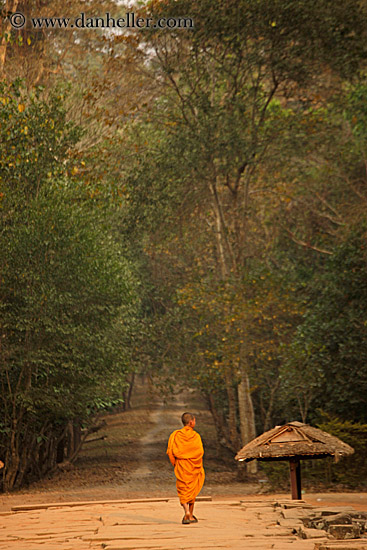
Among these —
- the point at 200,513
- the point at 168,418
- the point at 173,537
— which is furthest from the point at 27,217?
the point at 168,418

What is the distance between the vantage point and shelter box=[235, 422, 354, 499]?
36.1ft

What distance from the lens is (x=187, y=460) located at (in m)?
9.68

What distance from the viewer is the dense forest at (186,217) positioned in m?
19.4

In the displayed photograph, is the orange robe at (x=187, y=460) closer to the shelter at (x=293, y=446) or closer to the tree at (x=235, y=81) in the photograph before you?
the shelter at (x=293, y=446)

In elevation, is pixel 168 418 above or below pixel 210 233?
below

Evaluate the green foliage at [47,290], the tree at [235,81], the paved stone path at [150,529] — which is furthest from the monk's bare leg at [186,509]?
the tree at [235,81]

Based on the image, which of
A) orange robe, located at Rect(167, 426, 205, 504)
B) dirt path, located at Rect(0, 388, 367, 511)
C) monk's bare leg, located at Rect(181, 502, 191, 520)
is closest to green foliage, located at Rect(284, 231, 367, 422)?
dirt path, located at Rect(0, 388, 367, 511)

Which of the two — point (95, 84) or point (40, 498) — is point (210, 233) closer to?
point (95, 84)

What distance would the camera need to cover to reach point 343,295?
2170 cm

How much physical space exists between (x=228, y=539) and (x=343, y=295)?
14.7 m

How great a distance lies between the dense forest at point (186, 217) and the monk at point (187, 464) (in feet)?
32.9

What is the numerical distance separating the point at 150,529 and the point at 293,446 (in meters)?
3.04

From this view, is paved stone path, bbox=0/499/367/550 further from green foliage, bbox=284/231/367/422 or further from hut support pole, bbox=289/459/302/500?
green foliage, bbox=284/231/367/422

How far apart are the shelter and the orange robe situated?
4.99ft
